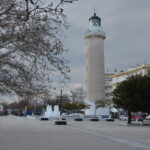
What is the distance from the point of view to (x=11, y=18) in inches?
446

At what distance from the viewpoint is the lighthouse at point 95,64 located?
8369 cm

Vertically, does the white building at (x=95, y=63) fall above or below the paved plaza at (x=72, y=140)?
above

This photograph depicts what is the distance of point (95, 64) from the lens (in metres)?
83.7

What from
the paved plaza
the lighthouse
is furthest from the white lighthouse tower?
the paved plaza

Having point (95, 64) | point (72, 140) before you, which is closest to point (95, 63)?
point (95, 64)

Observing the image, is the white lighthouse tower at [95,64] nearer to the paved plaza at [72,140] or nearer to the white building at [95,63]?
the white building at [95,63]

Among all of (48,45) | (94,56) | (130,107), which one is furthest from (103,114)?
(48,45)

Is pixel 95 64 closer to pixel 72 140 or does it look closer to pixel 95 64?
pixel 95 64

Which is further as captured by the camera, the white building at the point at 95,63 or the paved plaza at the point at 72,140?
the white building at the point at 95,63

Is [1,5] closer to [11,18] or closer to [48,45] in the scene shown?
[11,18]

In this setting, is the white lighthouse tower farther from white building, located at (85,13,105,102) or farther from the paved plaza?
the paved plaza

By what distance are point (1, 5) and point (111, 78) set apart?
10716 cm

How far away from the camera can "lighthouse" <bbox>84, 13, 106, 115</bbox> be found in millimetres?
83688

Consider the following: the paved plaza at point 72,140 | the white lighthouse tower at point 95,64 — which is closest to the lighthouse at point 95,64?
the white lighthouse tower at point 95,64
